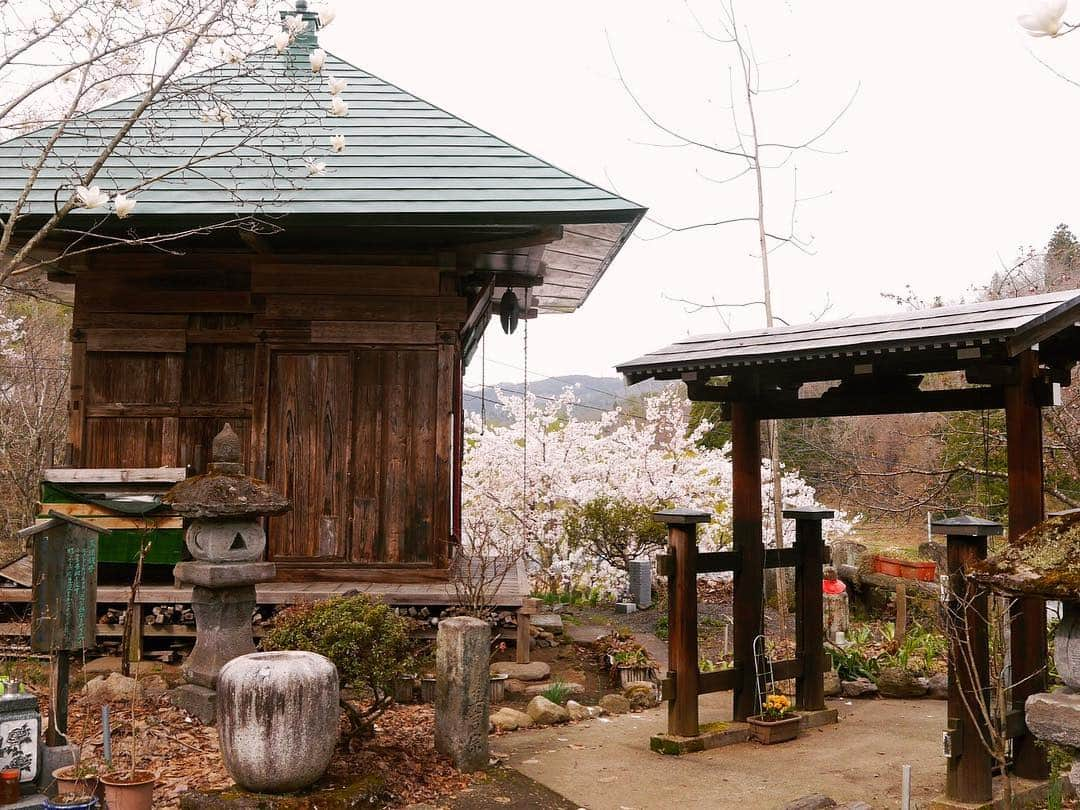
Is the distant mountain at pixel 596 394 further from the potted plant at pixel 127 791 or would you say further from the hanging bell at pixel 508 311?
the potted plant at pixel 127 791

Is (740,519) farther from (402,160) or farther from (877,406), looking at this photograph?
(402,160)

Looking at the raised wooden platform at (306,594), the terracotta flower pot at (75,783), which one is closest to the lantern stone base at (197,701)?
the raised wooden platform at (306,594)

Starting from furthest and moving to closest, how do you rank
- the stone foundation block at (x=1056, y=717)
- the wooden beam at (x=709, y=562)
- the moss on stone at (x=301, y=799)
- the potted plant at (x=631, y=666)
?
the potted plant at (x=631, y=666) < the wooden beam at (x=709, y=562) < the moss on stone at (x=301, y=799) < the stone foundation block at (x=1056, y=717)

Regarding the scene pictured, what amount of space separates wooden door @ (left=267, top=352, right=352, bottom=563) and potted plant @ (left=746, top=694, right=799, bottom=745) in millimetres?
4483

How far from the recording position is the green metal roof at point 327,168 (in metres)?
9.10

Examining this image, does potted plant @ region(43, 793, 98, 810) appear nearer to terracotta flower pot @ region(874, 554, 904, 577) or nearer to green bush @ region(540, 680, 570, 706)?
green bush @ region(540, 680, 570, 706)

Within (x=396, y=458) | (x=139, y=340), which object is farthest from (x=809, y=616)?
(x=139, y=340)

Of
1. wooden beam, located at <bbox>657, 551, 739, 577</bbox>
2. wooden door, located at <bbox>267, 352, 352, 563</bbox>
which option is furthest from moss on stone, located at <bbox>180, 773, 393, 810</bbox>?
wooden door, located at <bbox>267, 352, 352, 563</bbox>

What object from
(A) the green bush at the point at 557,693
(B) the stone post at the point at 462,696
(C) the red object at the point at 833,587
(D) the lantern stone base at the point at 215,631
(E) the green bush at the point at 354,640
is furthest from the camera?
(C) the red object at the point at 833,587

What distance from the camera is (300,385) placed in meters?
9.87

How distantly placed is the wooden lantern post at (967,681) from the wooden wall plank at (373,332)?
5606 millimetres

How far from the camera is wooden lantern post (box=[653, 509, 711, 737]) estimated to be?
7465 mm

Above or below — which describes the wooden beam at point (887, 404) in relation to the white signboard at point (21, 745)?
above

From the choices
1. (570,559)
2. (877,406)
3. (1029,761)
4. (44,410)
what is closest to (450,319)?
(877,406)
